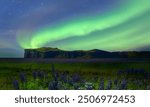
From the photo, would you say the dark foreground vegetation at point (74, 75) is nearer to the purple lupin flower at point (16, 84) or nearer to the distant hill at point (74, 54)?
the purple lupin flower at point (16, 84)

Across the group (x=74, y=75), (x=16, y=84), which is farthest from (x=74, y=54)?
(x=16, y=84)

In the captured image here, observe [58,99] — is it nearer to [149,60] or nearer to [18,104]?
[18,104]

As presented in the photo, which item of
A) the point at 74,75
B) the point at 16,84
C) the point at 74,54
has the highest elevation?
the point at 74,54

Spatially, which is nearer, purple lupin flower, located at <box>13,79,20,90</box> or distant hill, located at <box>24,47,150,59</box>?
purple lupin flower, located at <box>13,79,20,90</box>

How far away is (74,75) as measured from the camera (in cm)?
636

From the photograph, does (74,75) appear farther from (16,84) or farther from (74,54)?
(16,84)

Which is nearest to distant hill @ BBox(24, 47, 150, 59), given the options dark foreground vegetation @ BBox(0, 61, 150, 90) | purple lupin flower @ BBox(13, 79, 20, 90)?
dark foreground vegetation @ BBox(0, 61, 150, 90)

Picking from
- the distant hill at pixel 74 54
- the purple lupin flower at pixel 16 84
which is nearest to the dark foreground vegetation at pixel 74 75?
the purple lupin flower at pixel 16 84

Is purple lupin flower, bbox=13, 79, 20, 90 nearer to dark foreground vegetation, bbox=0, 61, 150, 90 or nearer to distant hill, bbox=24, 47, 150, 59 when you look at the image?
dark foreground vegetation, bbox=0, 61, 150, 90

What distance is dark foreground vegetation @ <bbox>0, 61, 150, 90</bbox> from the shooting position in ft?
20.0

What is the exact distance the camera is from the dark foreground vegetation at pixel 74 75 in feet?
20.0

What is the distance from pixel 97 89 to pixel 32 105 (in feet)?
3.17

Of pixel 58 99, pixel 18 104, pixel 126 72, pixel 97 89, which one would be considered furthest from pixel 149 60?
pixel 18 104

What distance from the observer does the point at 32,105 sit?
217 inches
